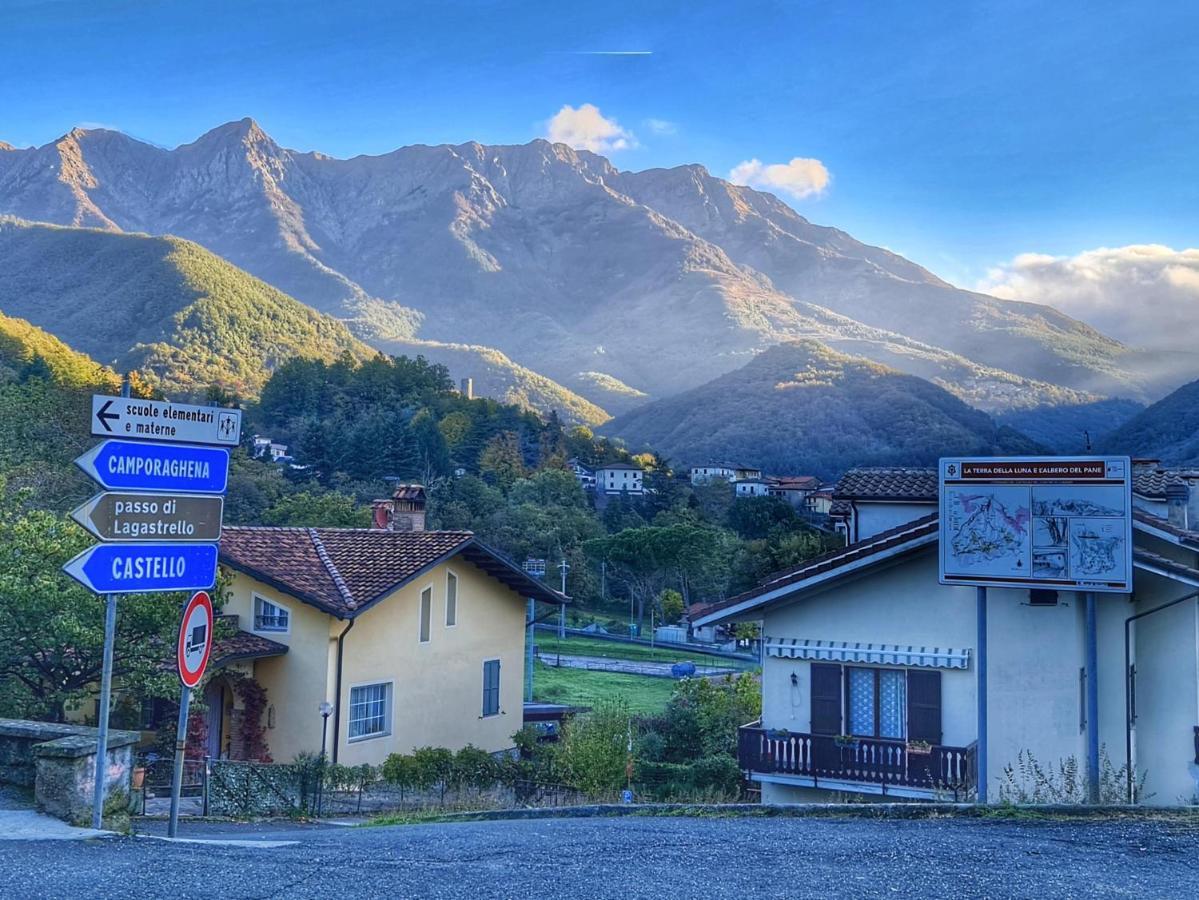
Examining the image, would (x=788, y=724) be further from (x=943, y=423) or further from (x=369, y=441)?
(x=943, y=423)

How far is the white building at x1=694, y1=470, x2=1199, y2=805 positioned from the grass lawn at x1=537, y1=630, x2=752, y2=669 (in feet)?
148

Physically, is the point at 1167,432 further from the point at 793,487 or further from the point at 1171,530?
the point at 1171,530

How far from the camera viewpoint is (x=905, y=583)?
16906 millimetres

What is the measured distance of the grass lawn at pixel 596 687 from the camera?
44612 mm

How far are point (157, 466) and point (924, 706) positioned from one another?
11.6m

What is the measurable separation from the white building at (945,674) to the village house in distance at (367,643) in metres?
8.50

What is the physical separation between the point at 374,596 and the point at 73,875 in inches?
580

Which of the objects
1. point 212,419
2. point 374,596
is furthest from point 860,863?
point 374,596

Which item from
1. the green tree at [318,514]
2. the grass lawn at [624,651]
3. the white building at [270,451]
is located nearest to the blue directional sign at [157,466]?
the green tree at [318,514]

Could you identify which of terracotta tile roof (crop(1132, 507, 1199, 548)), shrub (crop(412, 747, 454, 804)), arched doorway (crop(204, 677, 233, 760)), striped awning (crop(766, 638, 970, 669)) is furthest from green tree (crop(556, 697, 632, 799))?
terracotta tile roof (crop(1132, 507, 1199, 548))

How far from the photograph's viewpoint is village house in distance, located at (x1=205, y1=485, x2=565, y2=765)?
875 inches

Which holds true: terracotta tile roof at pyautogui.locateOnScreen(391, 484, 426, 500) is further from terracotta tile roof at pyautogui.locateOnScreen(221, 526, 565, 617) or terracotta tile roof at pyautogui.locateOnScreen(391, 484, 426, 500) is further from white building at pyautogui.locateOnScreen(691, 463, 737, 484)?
white building at pyautogui.locateOnScreen(691, 463, 737, 484)

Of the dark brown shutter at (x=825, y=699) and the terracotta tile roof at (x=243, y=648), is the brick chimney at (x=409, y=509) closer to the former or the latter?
the terracotta tile roof at (x=243, y=648)

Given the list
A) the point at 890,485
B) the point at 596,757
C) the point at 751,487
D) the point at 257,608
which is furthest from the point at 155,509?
the point at 751,487
